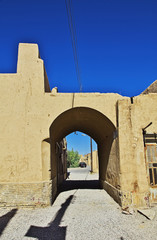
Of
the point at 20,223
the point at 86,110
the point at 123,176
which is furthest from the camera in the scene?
the point at 86,110

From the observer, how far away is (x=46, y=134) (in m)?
7.30

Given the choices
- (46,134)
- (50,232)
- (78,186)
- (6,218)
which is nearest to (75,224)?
(50,232)

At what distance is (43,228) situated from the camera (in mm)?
4980

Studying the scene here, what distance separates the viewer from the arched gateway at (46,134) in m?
6.77

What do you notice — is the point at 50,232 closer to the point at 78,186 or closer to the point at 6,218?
the point at 6,218

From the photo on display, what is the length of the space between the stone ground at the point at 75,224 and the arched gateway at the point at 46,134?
63 centimetres

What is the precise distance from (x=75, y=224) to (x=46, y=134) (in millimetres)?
3594

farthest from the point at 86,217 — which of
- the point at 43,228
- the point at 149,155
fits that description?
the point at 149,155

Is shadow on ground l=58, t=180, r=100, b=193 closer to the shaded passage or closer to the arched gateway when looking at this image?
the arched gateway

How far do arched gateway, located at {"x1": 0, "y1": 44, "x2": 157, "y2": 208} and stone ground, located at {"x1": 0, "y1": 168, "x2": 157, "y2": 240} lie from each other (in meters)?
0.63

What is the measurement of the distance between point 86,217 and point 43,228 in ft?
5.13

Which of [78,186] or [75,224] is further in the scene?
[78,186]

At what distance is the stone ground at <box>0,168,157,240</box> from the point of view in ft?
14.7

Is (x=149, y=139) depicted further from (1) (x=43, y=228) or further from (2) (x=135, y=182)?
(1) (x=43, y=228)
